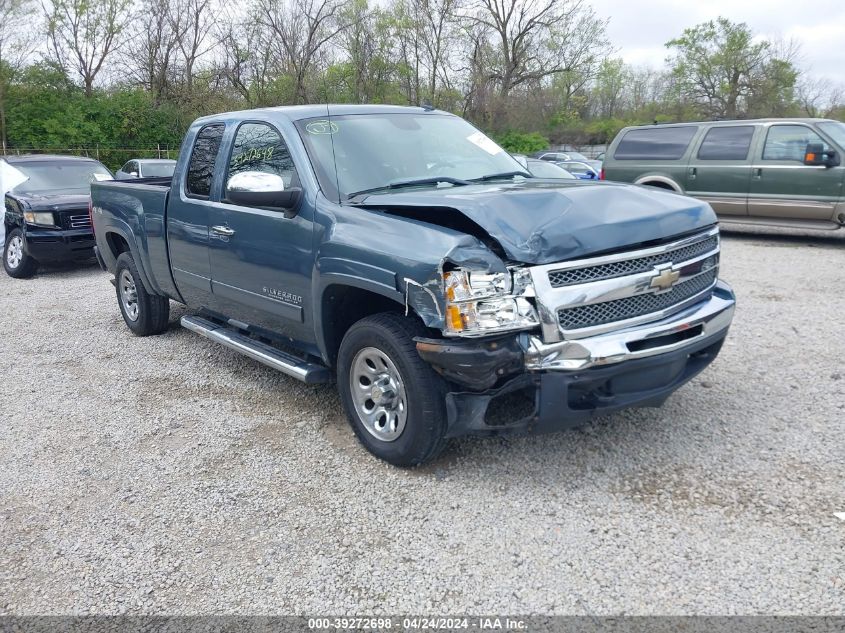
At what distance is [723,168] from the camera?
11320 mm

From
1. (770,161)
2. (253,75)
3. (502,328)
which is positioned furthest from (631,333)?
(253,75)

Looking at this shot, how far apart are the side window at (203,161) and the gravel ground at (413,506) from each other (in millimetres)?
1498

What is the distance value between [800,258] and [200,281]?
8.39 metres

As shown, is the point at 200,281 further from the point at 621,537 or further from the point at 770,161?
the point at 770,161

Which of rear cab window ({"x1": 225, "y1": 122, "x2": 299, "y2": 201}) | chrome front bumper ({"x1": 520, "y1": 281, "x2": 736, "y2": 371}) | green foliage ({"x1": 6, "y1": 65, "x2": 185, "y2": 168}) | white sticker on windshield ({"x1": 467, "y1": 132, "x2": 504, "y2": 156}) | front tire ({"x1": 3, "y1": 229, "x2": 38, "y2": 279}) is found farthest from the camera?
green foliage ({"x1": 6, "y1": 65, "x2": 185, "y2": 168})

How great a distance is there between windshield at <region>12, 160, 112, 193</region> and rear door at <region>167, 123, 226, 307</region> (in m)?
6.02

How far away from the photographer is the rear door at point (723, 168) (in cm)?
1114

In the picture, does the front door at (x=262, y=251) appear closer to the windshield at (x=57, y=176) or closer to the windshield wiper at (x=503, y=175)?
the windshield wiper at (x=503, y=175)

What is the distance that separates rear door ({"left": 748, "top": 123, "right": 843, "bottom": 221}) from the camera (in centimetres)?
1034

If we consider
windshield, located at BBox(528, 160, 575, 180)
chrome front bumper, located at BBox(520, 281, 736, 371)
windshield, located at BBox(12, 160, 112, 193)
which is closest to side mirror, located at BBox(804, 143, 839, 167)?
windshield, located at BBox(528, 160, 575, 180)

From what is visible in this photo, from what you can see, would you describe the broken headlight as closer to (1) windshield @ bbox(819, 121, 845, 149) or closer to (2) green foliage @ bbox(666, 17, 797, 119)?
(1) windshield @ bbox(819, 121, 845, 149)

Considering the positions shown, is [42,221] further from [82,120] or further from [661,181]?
[82,120]

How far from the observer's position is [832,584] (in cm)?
271

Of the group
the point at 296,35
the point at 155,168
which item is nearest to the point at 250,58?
the point at 296,35
